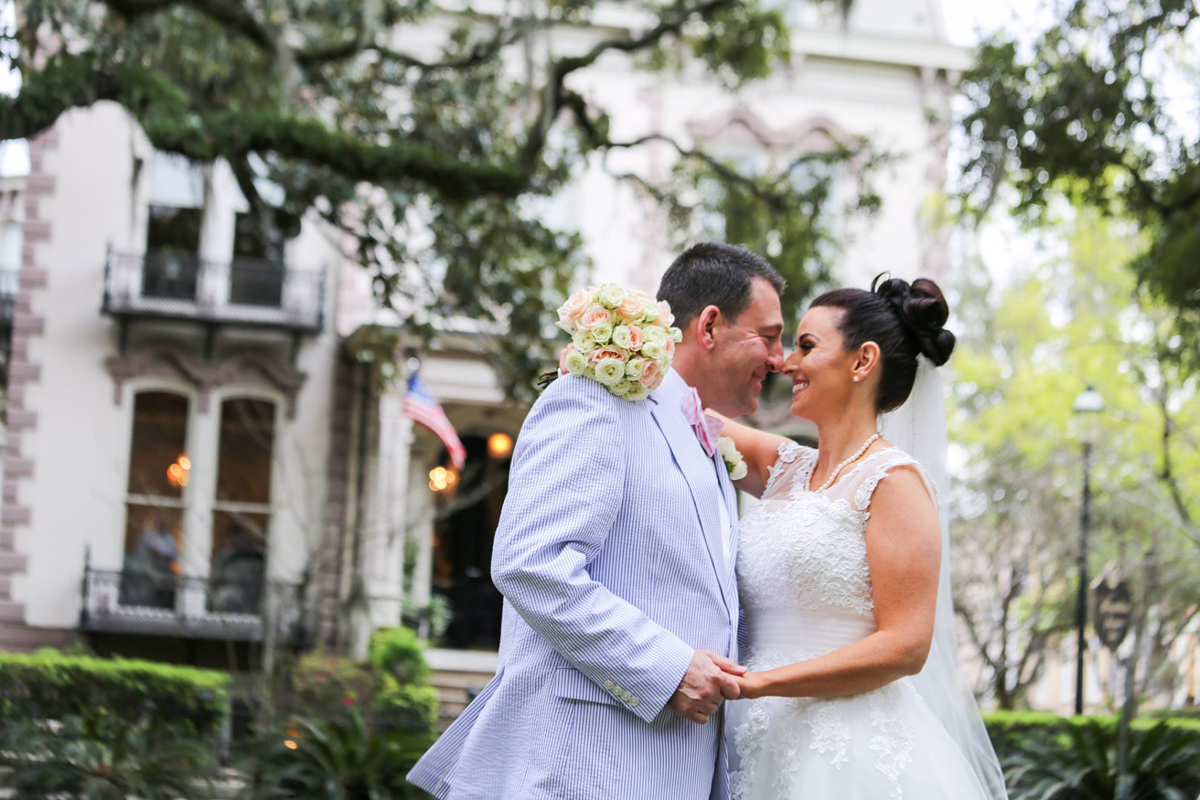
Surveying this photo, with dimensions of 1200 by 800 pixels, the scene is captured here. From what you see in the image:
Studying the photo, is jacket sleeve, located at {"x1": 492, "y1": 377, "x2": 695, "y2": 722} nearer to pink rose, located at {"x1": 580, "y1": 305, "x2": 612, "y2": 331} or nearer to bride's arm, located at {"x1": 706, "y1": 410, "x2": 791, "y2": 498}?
pink rose, located at {"x1": 580, "y1": 305, "x2": 612, "y2": 331}

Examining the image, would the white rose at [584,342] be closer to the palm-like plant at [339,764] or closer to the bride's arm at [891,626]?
the bride's arm at [891,626]

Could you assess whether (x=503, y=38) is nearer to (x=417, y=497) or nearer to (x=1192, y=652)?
(x=417, y=497)

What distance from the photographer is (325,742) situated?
642 cm

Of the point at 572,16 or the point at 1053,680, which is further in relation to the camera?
the point at 1053,680

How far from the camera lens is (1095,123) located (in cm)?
926

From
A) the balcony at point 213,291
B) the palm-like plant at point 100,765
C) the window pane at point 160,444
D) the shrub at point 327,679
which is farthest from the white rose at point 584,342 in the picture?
the window pane at point 160,444

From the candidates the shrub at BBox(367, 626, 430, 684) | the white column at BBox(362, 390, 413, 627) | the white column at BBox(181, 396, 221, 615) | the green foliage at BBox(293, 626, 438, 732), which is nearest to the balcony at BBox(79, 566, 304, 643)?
the white column at BBox(181, 396, 221, 615)

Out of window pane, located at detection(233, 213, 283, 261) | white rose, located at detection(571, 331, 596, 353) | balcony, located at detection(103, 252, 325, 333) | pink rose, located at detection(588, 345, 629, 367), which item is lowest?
pink rose, located at detection(588, 345, 629, 367)

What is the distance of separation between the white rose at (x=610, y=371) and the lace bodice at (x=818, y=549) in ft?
2.39

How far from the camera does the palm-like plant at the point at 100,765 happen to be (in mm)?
6281

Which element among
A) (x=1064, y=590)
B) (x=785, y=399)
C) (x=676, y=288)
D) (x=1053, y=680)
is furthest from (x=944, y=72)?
(x=1053, y=680)

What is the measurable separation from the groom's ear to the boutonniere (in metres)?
0.36

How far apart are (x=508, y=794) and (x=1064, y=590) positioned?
56.5 feet

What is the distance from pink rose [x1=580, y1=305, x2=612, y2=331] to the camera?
3.10 metres
